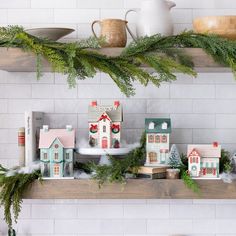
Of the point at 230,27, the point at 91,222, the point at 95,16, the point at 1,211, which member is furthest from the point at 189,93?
the point at 1,211

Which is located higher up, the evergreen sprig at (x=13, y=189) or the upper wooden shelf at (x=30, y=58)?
the upper wooden shelf at (x=30, y=58)

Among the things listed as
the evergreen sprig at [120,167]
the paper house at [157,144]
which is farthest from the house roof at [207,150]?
the evergreen sprig at [120,167]

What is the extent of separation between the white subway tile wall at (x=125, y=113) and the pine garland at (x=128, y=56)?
1.31 feet

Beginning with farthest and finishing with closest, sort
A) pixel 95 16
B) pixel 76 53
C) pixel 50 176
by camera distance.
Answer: pixel 95 16 → pixel 50 176 → pixel 76 53

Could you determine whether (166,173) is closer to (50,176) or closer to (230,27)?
(50,176)

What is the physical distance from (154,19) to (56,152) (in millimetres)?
751

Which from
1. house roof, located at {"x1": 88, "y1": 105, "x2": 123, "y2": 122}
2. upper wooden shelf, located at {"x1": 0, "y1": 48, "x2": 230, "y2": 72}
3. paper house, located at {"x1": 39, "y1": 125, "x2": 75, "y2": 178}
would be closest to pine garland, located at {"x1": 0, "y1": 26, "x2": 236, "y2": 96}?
upper wooden shelf, located at {"x1": 0, "y1": 48, "x2": 230, "y2": 72}

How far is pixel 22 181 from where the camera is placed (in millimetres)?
2127

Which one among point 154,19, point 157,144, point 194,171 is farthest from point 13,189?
point 154,19

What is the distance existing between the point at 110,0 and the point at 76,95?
0.52 meters

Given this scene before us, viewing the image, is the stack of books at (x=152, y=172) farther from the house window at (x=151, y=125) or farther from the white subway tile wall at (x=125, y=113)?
the white subway tile wall at (x=125, y=113)

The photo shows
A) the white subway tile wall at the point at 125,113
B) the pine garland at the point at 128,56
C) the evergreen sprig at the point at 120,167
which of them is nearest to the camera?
the pine garland at the point at 128,56

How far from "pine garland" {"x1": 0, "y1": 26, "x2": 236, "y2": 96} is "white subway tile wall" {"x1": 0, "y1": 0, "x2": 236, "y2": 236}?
398 millimetres

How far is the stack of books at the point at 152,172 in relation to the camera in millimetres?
2186
